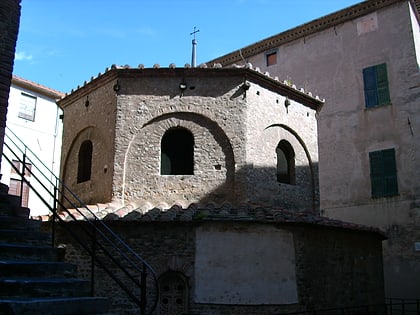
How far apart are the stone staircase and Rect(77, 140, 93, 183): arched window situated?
739cm

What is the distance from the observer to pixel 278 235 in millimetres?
10711

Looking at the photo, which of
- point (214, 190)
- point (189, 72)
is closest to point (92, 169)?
point (214, 190)

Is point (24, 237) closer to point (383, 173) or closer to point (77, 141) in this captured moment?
point (77, 141)

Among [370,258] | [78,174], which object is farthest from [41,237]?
[370,258]

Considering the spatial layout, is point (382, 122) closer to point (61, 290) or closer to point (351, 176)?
point (351, 176)

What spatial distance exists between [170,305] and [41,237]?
505cm

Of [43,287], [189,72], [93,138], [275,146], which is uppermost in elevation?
[189,72]

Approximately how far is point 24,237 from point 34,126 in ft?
68.8

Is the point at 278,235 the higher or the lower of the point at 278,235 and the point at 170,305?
the higher

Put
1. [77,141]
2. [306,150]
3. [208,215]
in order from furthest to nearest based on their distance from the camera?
[306,150], [77,141], [208,215]

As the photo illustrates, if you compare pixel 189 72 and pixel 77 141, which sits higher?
pixel 189 72

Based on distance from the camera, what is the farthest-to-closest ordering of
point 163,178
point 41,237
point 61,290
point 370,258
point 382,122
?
point 382,122 < point 370,258 < point 163,178 < point 41,237 < point 61,290

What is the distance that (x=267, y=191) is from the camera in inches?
495

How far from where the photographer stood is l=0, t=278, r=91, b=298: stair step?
187 inches
